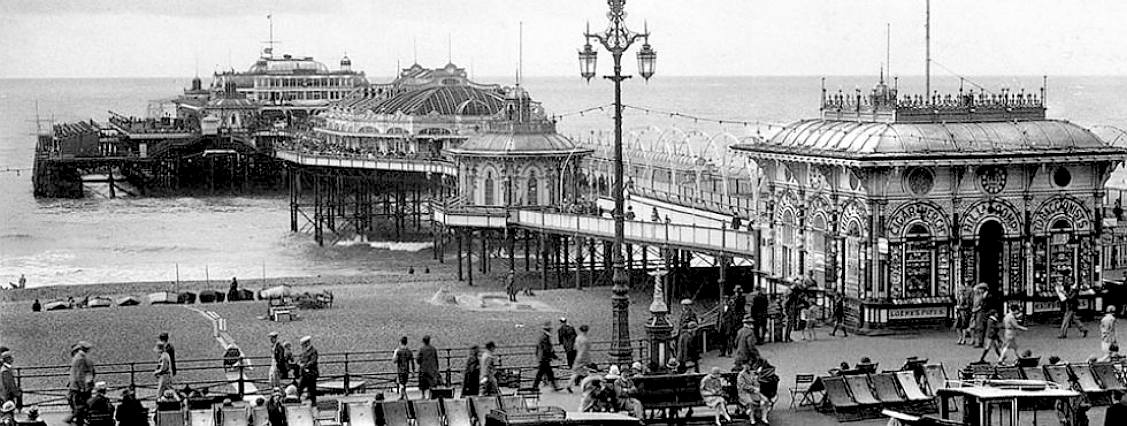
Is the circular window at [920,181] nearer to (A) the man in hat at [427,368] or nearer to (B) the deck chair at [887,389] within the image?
(B) the deck chair at [887,389]

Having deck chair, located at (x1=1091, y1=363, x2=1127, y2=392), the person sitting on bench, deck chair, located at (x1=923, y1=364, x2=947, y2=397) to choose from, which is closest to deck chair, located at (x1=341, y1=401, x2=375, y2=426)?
the person sitting on bench

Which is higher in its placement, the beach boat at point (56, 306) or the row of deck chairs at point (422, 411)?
the row of deck chairs at point (422, 411)

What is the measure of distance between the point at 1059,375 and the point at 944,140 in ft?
31.3

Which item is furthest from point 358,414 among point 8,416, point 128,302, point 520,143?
point 520,143

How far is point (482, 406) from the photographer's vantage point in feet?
78.7

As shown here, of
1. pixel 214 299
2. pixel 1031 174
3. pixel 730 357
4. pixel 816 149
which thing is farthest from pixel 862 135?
pixel 214 299

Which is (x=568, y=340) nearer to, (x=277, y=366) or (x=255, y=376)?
(x=277, y=366)

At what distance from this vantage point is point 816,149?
117 feet

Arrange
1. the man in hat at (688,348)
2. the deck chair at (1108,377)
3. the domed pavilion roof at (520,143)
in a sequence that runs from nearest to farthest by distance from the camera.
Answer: the deck chair at (1108,377), the man in hat at (688,348), the domed pavilion roof at (520,143)

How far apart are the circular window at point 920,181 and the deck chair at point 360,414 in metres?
14.3

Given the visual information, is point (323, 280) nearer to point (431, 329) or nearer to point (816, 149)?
point (431, 329)

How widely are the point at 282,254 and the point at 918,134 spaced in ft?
167

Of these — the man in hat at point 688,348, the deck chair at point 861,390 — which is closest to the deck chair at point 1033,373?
the deck chair at point 861,390

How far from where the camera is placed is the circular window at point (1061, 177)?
3534 cm
